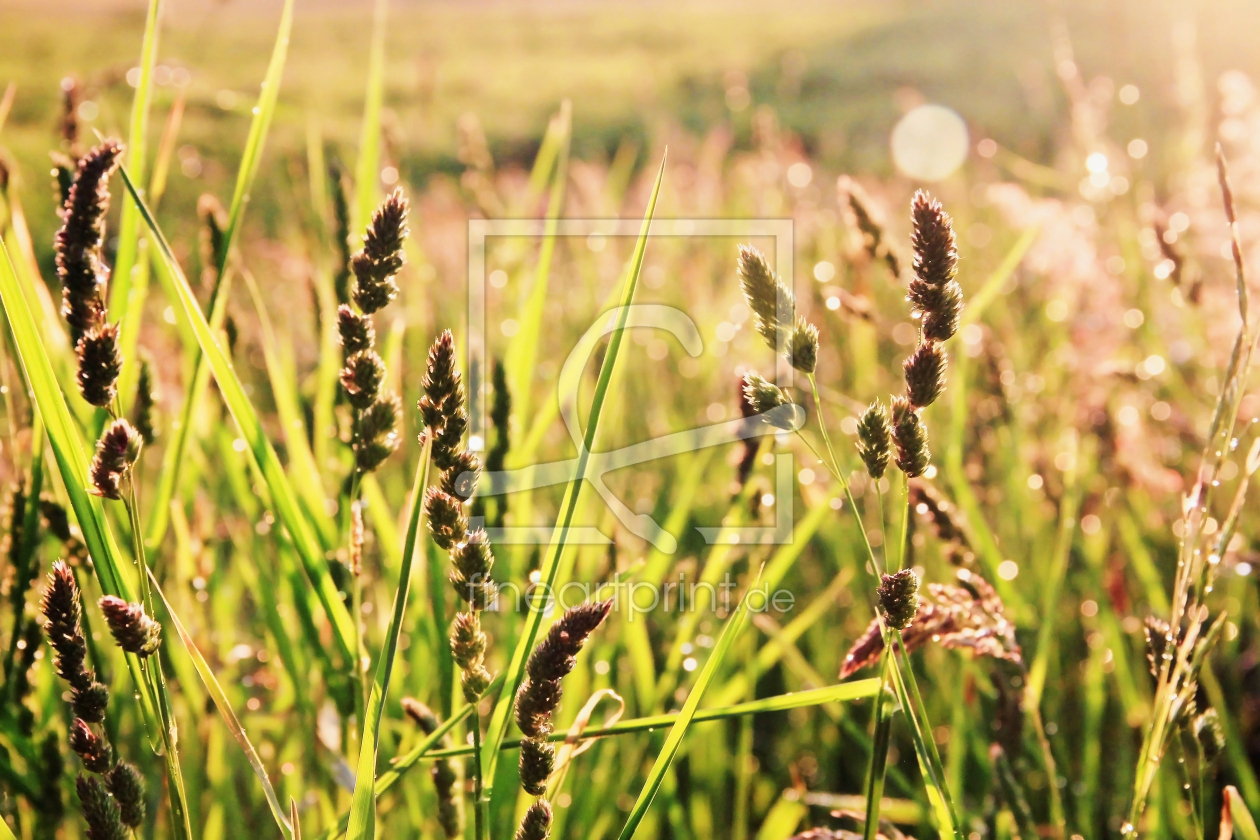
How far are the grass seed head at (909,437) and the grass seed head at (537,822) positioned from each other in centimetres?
36

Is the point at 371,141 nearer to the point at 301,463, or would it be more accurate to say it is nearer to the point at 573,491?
the point at 301,463

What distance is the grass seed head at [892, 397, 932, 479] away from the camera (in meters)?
0.62

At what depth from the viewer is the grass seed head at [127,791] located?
64 cm

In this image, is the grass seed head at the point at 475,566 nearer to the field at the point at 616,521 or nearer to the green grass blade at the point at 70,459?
the field at the point at 616,521

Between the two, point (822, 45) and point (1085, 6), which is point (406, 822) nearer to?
point (1085, 6)

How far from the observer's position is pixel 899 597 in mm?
625

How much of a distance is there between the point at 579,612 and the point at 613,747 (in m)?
0.81

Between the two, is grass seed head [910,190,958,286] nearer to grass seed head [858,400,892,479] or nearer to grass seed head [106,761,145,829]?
grass seed head [858,400,892,479]

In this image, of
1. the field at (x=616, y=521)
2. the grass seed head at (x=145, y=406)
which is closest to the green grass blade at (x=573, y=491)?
the field at (x=616, y=521)

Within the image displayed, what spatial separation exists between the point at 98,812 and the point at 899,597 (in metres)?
0.60

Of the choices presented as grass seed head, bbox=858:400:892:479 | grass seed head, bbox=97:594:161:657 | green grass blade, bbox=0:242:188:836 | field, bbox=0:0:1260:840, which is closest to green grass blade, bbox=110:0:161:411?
field, bbox=0:0:1260:840

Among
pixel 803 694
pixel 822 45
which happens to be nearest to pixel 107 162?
pixel 803 694

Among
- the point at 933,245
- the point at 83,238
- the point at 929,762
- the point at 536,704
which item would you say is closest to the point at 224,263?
the point at 83,238

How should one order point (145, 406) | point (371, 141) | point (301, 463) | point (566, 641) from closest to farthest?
point (566, 641)
point (145, 406)
point (301, 463)
point (371, 141)
